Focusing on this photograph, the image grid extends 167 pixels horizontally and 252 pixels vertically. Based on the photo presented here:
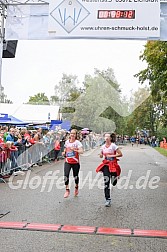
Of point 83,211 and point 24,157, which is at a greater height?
point 24,157

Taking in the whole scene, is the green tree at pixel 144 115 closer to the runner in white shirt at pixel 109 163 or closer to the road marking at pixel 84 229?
the runner in white shirt at pixel 109 163

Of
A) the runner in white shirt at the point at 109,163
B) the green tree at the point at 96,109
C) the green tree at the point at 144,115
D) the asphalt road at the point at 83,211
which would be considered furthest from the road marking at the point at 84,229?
the green tree at the point at 144,115

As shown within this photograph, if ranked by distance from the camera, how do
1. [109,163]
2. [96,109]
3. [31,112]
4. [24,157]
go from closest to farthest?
1. [109,163]
2. [24,157]
3. [31,112]
4. [96,109]

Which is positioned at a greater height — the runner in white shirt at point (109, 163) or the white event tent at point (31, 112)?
the white event tent at point (31, 112)

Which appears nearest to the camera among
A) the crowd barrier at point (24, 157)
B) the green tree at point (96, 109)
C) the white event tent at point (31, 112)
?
the crowd barrier at point (24, 157)

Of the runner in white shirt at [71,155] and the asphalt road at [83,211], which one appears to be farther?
the runner in white shirt at [71,155]

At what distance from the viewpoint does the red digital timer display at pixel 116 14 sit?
27.5 ft

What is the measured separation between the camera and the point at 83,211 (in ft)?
24.3

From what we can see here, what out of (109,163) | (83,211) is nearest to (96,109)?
(109,163)

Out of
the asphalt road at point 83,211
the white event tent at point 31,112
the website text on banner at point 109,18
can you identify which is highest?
the website text on banner at point 109,18

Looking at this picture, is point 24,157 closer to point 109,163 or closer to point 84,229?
point 109,163

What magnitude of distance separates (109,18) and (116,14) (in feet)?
0.61

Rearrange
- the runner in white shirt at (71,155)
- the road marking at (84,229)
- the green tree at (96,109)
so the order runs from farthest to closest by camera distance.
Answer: the green tree at (96,109) → the runner in white shirt at (71,155) → the road marking at (84,229)

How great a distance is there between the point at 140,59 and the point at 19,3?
1376cm
